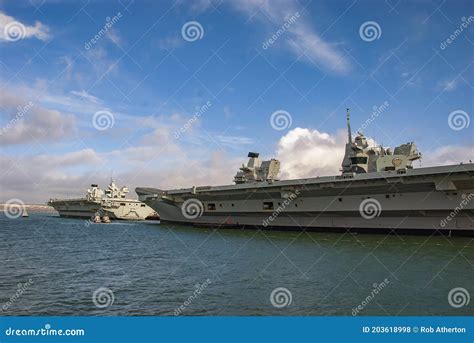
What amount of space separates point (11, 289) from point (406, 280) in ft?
35.8

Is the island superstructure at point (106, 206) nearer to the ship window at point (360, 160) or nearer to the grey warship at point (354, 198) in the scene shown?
the grey warship at point (354, 198)

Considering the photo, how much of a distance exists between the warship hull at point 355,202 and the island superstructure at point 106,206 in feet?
100

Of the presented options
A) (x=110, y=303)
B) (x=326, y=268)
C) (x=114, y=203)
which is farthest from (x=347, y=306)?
(x=114, y=203)

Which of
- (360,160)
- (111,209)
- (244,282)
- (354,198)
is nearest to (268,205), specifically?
(354,198)

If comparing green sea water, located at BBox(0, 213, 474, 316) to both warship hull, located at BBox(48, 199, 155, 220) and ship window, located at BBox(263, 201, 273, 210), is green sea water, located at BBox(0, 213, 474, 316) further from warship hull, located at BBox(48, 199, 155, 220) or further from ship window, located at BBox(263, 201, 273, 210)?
warship hull, located at BBox(48, 199, 155, 220)

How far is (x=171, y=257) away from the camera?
610 inches

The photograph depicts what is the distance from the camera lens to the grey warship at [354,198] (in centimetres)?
2066

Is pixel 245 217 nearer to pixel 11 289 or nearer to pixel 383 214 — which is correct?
pixel 383 214

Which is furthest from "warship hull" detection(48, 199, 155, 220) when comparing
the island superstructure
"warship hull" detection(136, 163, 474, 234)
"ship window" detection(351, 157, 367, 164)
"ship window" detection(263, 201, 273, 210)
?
"ship window" detection(351, 157, 367, 164)

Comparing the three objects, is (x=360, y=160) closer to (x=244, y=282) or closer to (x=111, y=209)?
(x=244, y=282)

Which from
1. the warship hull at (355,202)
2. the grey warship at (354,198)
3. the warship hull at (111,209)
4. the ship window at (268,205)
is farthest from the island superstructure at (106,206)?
the ship window at (268,205)

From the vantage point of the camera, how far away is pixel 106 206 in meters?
60.4

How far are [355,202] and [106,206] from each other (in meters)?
46.9

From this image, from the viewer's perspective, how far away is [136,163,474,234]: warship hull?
20.4m
